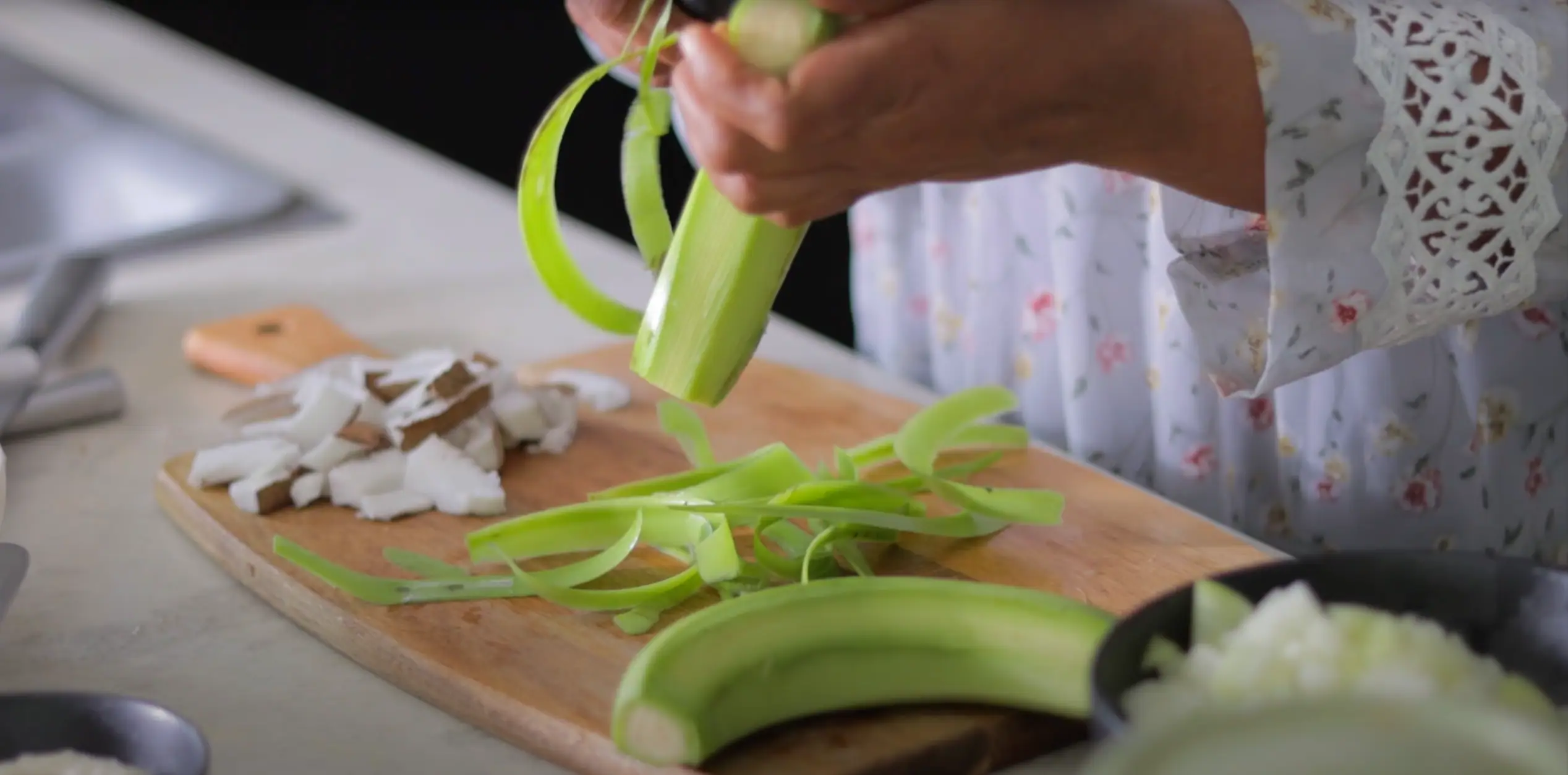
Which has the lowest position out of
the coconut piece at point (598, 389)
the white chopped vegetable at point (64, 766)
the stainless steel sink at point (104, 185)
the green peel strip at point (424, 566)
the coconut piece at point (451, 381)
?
the stainless steel sink at point (104, 185)

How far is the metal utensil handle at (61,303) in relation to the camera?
48.2 inches

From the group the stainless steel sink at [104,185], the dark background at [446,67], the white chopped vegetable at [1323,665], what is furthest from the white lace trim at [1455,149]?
the dark background at [446,67]

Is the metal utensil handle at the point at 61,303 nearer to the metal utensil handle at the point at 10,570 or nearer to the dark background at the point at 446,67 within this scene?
the metal utensil handle at the point at 10,570

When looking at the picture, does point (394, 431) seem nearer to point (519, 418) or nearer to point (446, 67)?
point (519, 418)

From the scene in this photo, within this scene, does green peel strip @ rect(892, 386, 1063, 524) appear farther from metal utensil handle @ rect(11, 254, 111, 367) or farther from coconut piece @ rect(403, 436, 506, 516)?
metal utensil handle @ rect(11, 254, 111, 367)

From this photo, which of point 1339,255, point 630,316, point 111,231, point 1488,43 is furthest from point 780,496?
point 111,231

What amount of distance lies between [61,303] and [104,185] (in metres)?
0.47

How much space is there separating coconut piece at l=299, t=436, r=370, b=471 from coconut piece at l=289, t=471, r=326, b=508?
11mm

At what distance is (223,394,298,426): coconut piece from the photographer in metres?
1.13

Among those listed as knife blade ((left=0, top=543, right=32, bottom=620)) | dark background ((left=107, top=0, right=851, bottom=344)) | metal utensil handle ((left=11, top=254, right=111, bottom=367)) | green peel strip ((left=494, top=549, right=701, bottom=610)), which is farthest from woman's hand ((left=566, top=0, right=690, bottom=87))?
dark background ((left=107, top=0, right=851, bottom=344))

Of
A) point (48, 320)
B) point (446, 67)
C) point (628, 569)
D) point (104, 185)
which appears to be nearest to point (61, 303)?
point (48, 320)

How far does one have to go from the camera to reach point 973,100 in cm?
76

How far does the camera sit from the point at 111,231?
1.56m

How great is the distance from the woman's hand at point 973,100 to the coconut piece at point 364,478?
34 cm
